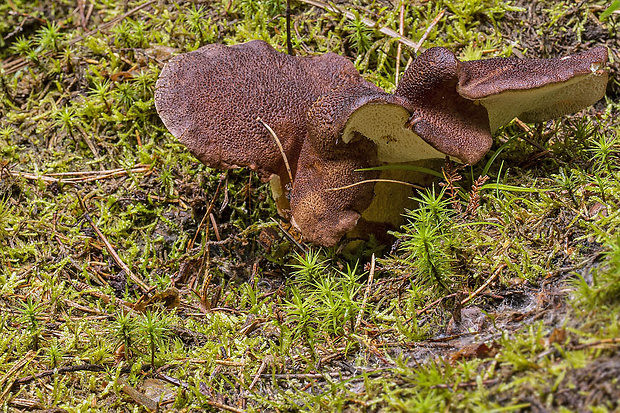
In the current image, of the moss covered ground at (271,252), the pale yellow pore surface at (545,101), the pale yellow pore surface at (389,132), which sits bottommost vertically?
the moss covered ground at (271,252)

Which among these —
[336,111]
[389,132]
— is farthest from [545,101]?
[336,111]

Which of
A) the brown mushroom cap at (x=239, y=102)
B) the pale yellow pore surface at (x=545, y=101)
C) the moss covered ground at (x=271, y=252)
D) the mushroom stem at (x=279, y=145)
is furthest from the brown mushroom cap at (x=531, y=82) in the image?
the mushroom stem at (x=279, y=145)

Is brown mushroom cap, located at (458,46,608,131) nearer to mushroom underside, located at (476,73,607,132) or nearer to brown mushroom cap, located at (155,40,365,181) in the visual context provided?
mushroom underside, located at (476,73,607,132)

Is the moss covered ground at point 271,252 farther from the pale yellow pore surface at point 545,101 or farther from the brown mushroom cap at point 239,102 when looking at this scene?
the brown mushroom cap at point 239,102

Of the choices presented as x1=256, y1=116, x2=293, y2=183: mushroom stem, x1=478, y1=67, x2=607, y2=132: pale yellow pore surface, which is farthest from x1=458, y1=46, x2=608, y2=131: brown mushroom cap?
x1=256, y1=116, x2=293, y2=183: mushroom stem

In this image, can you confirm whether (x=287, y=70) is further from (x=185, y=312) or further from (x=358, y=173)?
(x=185, y=312)

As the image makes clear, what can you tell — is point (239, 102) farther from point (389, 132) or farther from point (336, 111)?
point (389, 132)

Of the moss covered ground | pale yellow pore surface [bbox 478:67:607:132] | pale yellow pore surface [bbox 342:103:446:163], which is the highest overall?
pale yellow pore surface [bbox 478:67:607:132]
